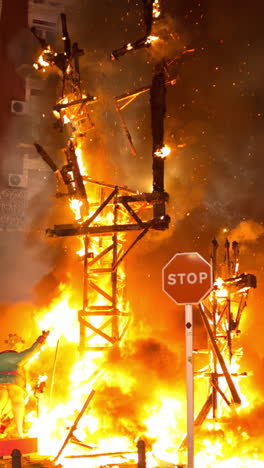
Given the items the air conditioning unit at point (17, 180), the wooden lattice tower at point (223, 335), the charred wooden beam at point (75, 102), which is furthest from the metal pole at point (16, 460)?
the air conditioning unit at point (17, 180)

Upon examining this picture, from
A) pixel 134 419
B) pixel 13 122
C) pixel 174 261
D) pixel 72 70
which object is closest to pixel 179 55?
pixel 72 70

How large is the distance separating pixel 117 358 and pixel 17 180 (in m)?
13.1

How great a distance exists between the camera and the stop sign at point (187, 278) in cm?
601

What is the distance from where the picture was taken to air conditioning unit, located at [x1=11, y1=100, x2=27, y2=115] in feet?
80.8

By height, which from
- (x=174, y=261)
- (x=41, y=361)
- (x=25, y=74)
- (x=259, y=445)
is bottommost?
(x=259, y=445)

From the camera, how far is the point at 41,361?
1716cm

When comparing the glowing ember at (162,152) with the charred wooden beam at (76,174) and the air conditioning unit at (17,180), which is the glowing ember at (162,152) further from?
the air conditioning unit at (17,180)

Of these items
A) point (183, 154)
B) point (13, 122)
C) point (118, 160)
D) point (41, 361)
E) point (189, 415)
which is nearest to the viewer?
point (189, 415)

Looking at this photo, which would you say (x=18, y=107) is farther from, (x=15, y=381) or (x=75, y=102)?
(x=15, y=381)

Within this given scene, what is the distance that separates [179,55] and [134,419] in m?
9.45

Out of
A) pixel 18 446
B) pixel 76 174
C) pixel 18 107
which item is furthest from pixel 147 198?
pixel 18 107

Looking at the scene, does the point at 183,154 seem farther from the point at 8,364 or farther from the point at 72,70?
the point at 8,364

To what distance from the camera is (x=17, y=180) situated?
24.1m

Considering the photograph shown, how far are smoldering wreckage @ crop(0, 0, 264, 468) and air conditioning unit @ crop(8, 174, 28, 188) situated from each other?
9.91 metres
